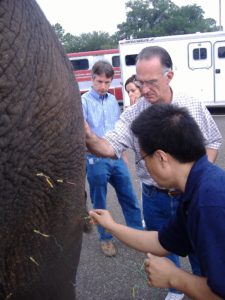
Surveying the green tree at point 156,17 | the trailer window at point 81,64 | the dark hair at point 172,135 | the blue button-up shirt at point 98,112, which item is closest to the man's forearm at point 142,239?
the dark hair at point 172,135

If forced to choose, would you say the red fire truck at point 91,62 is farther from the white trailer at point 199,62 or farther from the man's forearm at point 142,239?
the man's forearm at point 142,239

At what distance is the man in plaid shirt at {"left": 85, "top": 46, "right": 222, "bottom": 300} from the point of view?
2.83 metres

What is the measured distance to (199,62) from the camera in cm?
1443

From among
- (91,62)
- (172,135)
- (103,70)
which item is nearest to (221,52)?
(91,62)

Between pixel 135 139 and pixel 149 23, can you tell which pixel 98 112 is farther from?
pixel 149 23

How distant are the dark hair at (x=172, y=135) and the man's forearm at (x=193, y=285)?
1.56 ft

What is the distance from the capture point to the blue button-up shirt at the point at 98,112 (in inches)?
169

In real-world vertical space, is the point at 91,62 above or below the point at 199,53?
below

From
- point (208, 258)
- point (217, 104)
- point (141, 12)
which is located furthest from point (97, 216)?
point (141, 12)

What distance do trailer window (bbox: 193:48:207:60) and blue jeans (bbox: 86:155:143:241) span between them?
10.5 meters

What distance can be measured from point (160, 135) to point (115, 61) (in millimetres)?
16268

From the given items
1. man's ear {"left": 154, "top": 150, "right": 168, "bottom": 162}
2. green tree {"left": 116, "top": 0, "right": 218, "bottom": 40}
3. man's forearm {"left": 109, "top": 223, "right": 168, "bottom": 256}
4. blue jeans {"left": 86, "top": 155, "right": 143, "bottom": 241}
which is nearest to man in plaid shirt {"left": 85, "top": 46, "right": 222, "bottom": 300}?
man's forearm {"left": 109, "top": 223, "right": 168, "bottom": 256}

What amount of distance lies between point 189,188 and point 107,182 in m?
2.72

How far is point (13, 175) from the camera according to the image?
5.73 ft
